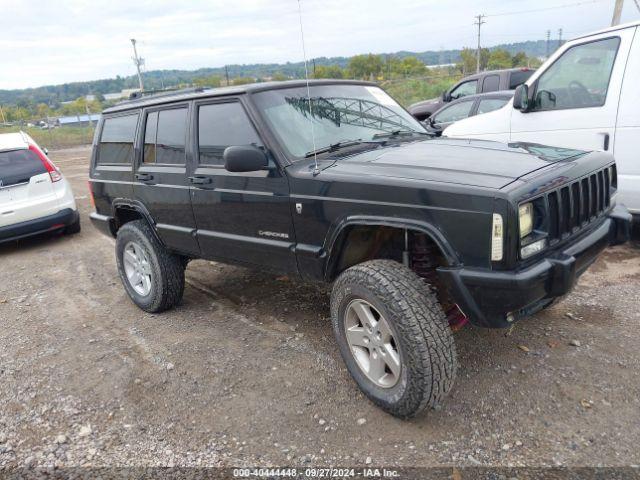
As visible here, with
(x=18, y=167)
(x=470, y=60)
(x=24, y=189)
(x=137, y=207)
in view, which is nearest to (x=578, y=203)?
(x=137, y=207)

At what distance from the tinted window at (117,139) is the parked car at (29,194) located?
298 cm

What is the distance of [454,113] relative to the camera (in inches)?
371

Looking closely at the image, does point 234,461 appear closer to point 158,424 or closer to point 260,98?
point 158,424

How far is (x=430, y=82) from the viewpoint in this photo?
34594 mm

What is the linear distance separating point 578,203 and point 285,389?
6.95 ft

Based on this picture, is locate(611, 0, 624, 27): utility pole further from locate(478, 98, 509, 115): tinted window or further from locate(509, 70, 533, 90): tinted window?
locate(478, 98, 509, 115): tinted window

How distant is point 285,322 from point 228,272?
1.63 metres

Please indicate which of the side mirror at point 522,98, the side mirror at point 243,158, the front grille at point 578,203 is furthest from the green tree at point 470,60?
the side mirror at point 243,158

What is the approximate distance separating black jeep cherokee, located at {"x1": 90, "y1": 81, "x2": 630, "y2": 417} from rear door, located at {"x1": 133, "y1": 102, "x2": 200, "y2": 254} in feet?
0.05

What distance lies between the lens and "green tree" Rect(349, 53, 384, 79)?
28.5 m

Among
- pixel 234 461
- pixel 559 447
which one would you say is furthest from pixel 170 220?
pixel 559 447

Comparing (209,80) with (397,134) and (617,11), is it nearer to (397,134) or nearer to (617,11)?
(397,134)

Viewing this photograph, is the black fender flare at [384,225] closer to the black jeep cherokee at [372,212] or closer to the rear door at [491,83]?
the black jeep cherokee at [372,212]

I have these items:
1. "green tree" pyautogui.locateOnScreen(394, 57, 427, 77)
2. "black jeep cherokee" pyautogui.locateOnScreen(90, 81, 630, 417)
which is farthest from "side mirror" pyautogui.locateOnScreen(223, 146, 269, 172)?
"green tree" pyautogui.locateOnScreen(394, 57, 427, 77)
